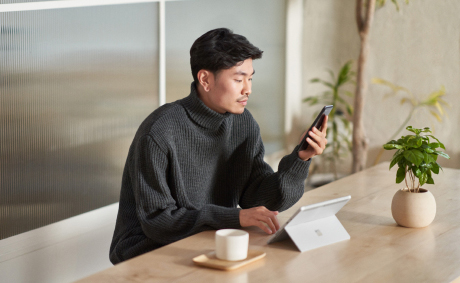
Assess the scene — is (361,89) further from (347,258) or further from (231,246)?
(231,246)

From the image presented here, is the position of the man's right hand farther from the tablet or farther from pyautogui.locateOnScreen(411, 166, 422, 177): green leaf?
pyautogui.locateOnScreen(411, 166, 422, 177): green leaf

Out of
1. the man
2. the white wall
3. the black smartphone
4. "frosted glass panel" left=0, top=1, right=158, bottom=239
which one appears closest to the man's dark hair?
the man

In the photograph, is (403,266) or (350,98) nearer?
(403,266)

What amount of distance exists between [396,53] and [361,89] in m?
0.48

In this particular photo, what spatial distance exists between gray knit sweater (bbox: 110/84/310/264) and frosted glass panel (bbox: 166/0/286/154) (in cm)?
125

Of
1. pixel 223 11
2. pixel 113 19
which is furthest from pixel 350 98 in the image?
pixel 113 19

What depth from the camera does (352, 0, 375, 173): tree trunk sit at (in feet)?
12.2

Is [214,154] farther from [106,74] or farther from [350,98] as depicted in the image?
[350,98]

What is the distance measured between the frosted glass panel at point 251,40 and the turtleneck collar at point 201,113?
1.29 metres

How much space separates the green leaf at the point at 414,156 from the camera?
1.58 m

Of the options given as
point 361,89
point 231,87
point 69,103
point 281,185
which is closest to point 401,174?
point 281,185

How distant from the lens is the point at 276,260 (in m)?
1.36

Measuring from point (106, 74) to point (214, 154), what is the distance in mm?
1012

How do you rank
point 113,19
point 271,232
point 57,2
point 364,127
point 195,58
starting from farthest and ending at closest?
point 364,127 < point 113,19 < point 57,2 < point 195,58 < point 271,232
